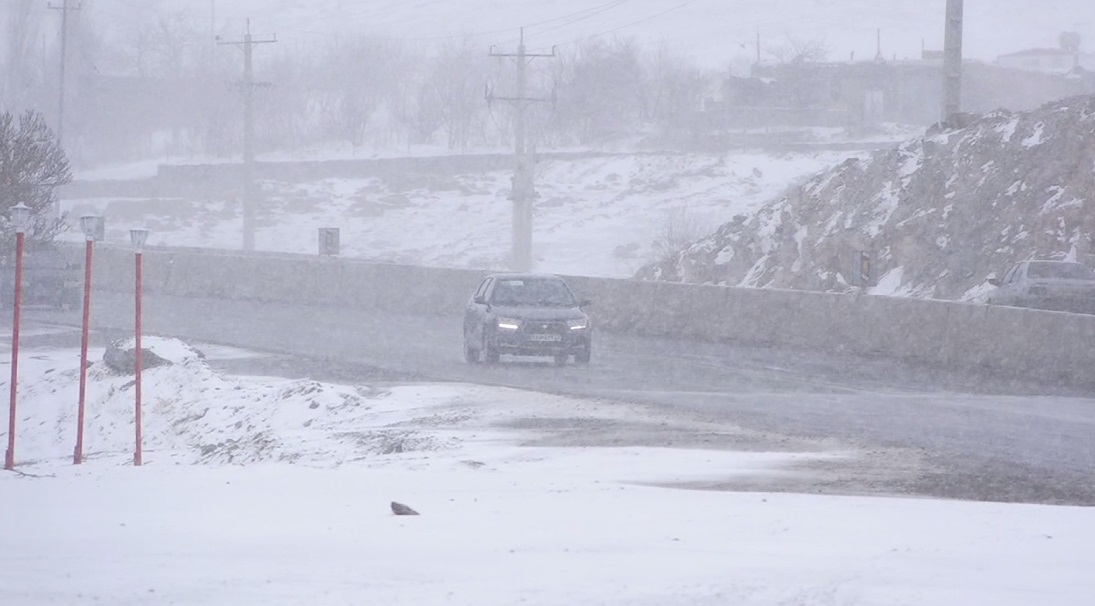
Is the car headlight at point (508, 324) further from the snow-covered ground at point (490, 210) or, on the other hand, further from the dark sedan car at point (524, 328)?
the snow-covered ground at point (490, 210)

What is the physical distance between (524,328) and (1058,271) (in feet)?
46.6

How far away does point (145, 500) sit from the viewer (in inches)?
423

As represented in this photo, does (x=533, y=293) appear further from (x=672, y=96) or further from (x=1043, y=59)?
(x=1043, y=59)

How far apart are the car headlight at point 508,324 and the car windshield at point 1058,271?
44.7 feet

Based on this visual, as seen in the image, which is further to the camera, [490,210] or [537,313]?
[490,210]

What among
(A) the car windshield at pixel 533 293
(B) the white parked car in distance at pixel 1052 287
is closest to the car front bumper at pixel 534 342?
(A) the car windshield at pixel 533 293

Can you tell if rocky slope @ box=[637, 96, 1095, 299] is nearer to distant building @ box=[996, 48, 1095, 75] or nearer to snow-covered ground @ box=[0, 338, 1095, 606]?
snow-covered ground @ box=[0, 338, 1095, 606]

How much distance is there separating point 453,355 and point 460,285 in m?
12.1

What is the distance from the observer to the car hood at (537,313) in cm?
2341

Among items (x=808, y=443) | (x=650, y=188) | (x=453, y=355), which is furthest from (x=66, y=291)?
(x=650, y=188)

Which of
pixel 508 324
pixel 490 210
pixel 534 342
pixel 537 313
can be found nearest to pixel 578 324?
pixel 537 313

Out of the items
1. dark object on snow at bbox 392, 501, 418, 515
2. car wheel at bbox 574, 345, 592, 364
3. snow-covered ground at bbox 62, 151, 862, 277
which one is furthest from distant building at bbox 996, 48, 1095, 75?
dark object on snow at bbox 392, 501, 418, 515

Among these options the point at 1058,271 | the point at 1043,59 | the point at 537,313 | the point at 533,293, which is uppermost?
the point at 1043,59

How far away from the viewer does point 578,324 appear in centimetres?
2352
